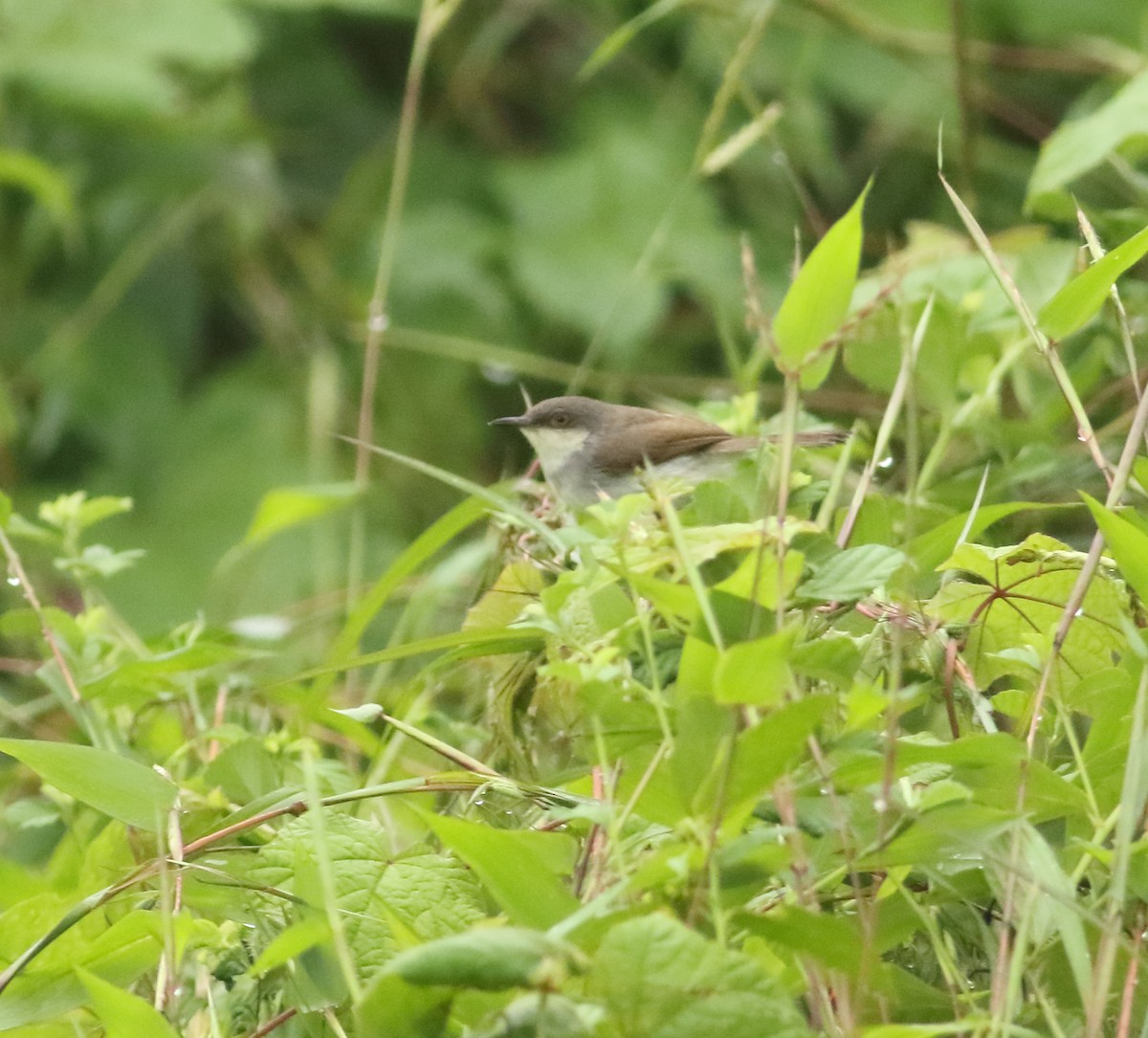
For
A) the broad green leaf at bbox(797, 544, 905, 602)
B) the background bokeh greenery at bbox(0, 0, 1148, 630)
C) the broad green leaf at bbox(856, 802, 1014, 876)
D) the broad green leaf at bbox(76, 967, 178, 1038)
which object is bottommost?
the background bokeh greenery at bbox(0, 0, 1148, 630)

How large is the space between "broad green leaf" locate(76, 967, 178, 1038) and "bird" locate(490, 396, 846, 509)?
182cm

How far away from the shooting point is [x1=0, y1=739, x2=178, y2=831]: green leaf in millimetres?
1229

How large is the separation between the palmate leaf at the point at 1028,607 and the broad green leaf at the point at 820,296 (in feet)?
0.79

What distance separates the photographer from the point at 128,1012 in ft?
3.63

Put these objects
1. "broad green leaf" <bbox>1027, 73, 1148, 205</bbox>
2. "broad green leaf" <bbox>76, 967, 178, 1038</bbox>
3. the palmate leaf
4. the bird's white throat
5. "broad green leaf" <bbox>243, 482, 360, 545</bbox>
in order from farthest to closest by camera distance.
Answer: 1. the bird's white throat
2. "broad green leaf" <bbox>1027, 73, 1148, 205</bbox>
3. "broad green leaf" <bbox>243, 482, 360, 545</bbox>
4. the palmate leaf
5. "broad green leaf" <bbox>76, 967, 178, 1038</bbox>

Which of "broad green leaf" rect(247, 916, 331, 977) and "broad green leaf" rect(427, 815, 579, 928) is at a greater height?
"broad green leaf" rect(427, 815, 579, 928)

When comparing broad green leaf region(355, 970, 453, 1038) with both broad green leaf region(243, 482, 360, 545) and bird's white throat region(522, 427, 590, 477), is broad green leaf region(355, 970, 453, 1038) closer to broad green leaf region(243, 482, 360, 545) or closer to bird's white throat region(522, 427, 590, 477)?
broad green leaf region(243, 482, 360, 545)

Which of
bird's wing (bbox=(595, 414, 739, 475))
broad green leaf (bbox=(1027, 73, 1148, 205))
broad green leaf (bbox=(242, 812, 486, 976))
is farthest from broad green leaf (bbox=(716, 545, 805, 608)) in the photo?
bird's wing (bbox=(595, 414, 739, 475))

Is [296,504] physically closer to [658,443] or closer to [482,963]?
[482,963]

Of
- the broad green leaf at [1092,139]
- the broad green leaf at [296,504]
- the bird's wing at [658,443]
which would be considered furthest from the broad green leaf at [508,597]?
the bird's wing at [658,443]

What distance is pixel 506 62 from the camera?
5.29 metres

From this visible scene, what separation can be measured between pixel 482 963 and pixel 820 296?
0.59 m

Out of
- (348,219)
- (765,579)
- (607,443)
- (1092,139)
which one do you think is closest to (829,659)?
(765,579)

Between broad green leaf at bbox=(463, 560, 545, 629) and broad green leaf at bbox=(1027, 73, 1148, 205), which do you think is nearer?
broad green leaf at bbox=(463, 560, 545, 629)
